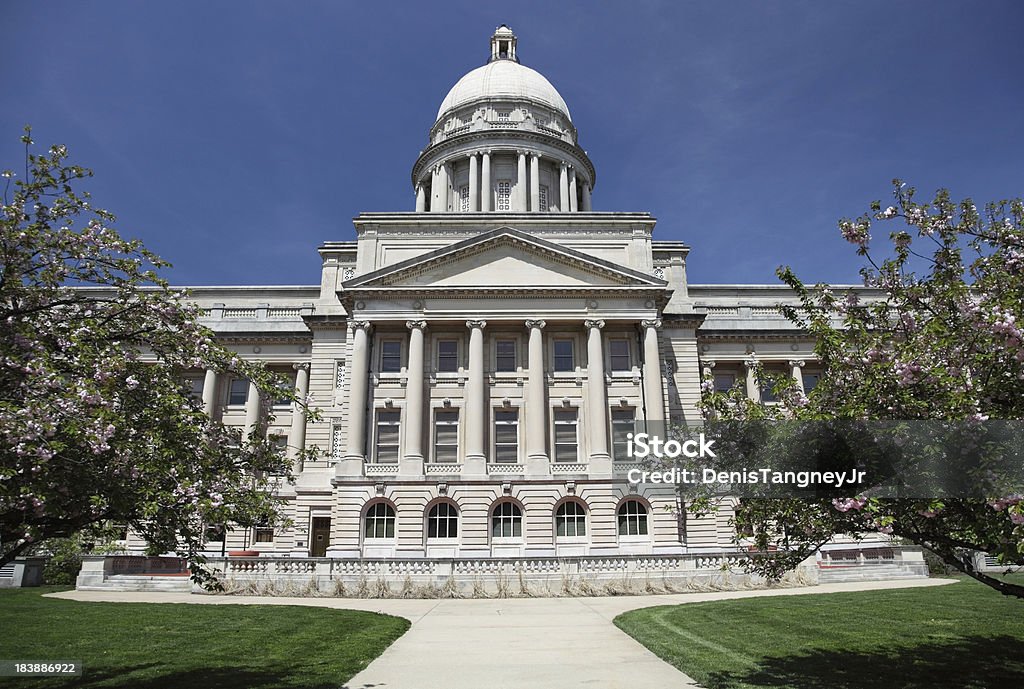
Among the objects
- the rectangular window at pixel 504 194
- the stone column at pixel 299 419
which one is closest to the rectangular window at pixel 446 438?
the stone column at pixel 299 419

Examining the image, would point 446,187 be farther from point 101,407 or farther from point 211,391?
point 101,407

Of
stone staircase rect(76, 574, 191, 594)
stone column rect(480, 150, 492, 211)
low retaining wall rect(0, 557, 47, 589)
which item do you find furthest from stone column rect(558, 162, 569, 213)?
low retaining wall rect(0, 557, 47, 589)

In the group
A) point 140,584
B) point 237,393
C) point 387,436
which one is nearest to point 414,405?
point 387,436

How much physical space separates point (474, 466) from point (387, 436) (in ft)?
19.1

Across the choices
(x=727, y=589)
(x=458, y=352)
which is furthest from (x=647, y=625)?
(x=458, y=352)

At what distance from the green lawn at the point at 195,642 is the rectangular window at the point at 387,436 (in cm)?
1903

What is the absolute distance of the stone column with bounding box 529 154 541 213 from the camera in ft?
209

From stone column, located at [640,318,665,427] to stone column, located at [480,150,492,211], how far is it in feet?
82.4

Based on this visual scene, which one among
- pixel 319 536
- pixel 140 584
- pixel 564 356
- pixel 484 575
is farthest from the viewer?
pixel 564 356

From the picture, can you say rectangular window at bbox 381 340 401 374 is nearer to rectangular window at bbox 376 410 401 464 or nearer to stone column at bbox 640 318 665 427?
rectangular window at bbox 376 410 401 464

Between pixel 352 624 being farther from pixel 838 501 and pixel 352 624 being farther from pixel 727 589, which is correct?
pixel 727 589

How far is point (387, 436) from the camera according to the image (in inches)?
1640

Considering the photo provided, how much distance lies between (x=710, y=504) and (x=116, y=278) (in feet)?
28.9

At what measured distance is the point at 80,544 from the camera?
9.13 m
